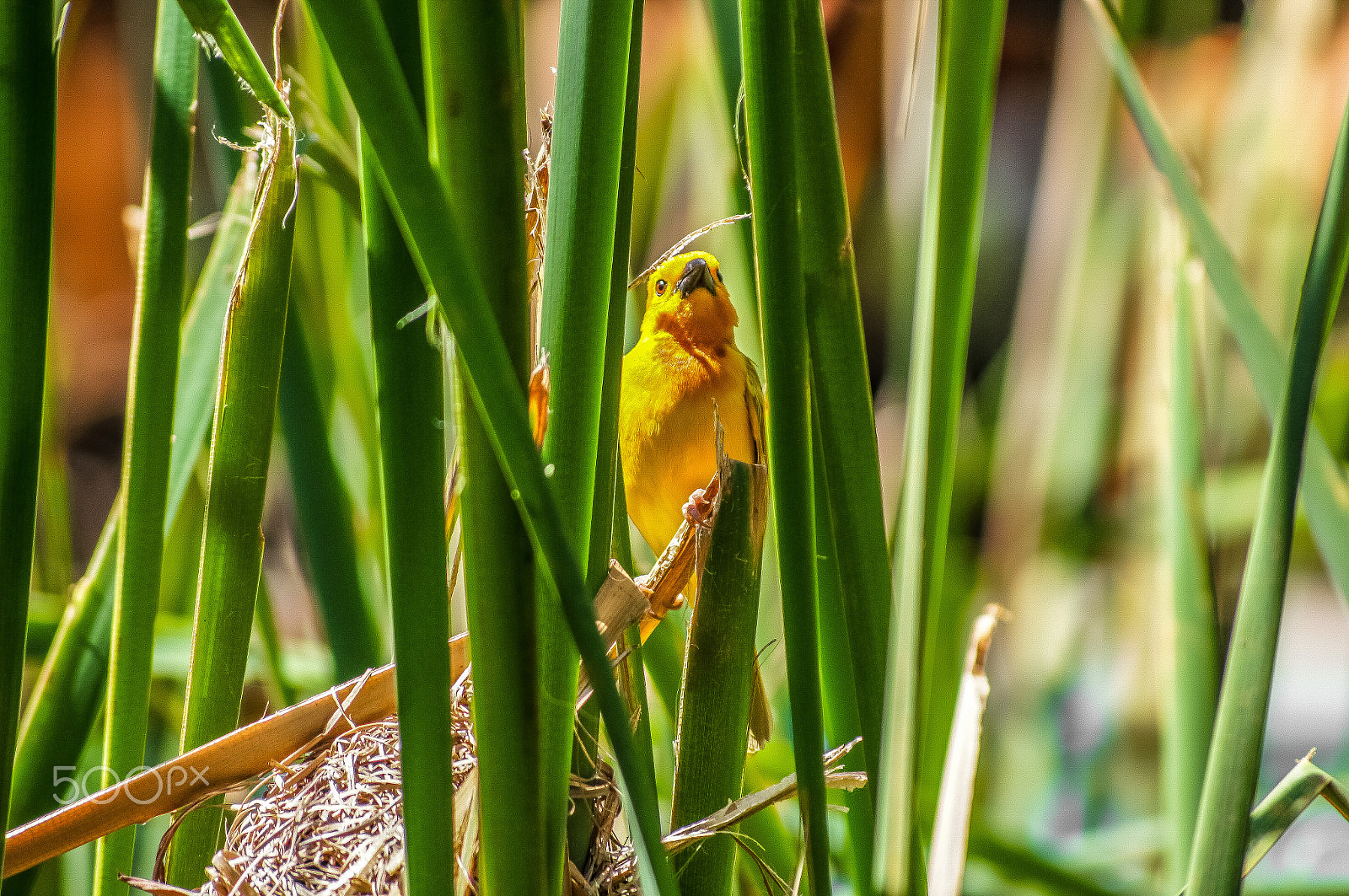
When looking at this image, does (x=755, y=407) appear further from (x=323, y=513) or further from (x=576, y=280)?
(x=576, y=280)

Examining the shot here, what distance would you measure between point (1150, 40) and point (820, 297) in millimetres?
1361

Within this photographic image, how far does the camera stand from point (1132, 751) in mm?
1325

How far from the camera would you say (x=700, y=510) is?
451 mm

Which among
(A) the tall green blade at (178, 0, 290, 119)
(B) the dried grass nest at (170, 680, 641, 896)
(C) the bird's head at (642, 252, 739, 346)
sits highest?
(C) the bird's head at (642, 252, 739, 346)

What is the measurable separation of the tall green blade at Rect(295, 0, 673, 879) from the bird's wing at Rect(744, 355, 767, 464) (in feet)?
2.09

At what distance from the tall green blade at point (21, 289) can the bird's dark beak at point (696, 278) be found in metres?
0.69

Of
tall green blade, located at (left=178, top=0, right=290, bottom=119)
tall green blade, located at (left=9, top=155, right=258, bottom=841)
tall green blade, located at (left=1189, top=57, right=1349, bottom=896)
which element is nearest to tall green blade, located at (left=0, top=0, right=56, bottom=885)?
tall green blade, located at (left=178, top=0, right=290, bottom=119)

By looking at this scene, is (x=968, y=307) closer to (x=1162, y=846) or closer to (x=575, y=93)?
(x=575, y=93)

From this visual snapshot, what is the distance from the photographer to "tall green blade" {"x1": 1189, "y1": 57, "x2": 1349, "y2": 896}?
0.91ft

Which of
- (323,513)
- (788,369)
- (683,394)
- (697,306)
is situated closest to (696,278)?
(697,306)

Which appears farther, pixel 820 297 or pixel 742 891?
pixel 742 891

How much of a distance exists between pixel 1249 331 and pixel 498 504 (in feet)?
0.94

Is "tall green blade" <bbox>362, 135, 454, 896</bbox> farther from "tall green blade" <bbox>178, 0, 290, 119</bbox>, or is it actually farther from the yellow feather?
the yellow feather

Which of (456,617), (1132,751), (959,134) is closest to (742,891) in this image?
(456,617)
